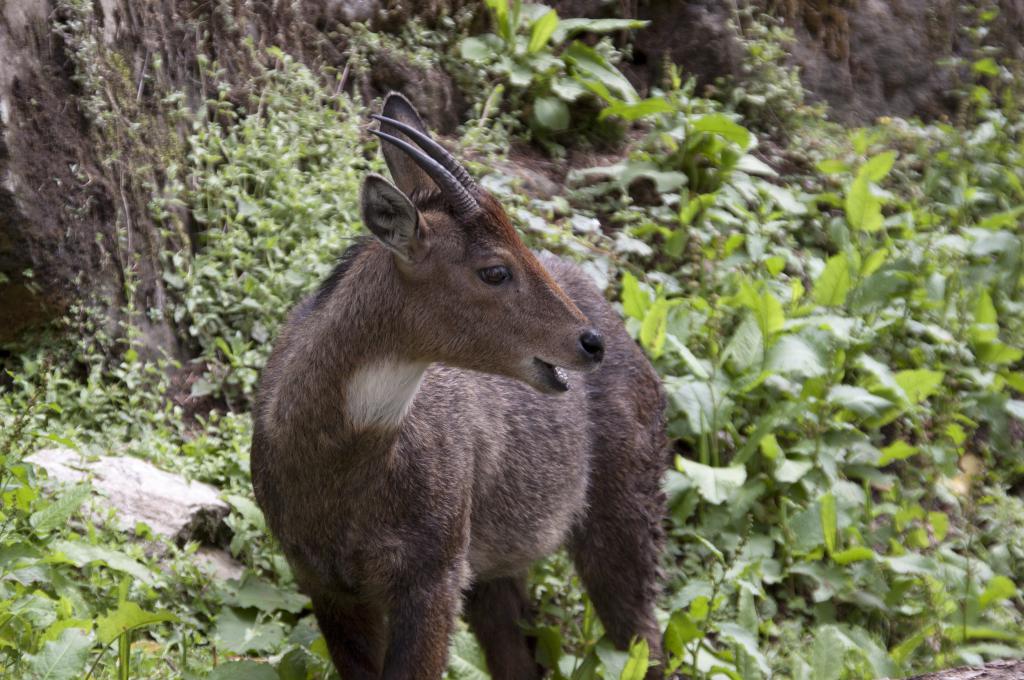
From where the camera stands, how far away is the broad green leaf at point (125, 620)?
3969 millimetres

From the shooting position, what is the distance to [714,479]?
6.54 metres

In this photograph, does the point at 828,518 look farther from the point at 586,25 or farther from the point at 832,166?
the point at 586,25

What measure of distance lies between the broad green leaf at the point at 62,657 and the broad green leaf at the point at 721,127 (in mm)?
5891

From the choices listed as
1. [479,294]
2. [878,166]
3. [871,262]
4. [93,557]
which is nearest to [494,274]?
[479,294]

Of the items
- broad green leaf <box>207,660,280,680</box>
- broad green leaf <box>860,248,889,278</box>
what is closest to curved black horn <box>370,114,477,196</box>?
broad green leaf <box>207,660,280,680</box>

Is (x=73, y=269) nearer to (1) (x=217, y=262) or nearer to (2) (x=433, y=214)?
(1) (x=217, y=262)

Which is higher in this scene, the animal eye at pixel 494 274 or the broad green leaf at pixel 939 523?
the animal eye at pixel 494 274

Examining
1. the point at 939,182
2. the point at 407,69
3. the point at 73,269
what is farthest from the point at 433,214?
the point at 939,182

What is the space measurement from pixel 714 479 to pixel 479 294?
260 cm

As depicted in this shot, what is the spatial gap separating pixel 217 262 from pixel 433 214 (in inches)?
100

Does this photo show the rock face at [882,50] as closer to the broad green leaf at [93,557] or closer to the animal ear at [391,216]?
the animal ear at [391,216]

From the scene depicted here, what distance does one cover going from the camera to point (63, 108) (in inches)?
239

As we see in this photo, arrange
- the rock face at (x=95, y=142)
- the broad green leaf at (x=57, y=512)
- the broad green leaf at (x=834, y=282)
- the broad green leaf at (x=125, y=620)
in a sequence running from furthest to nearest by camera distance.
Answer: the broad green leaf at (x=834, y=282), the rock face at (x=95, y=142), the broad green leaf at (x=57, y=512), the broad green leaf at (x=125, y=620)

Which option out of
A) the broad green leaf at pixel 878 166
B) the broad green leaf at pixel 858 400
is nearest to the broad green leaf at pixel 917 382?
the broad green leaf at pixel 858 400
